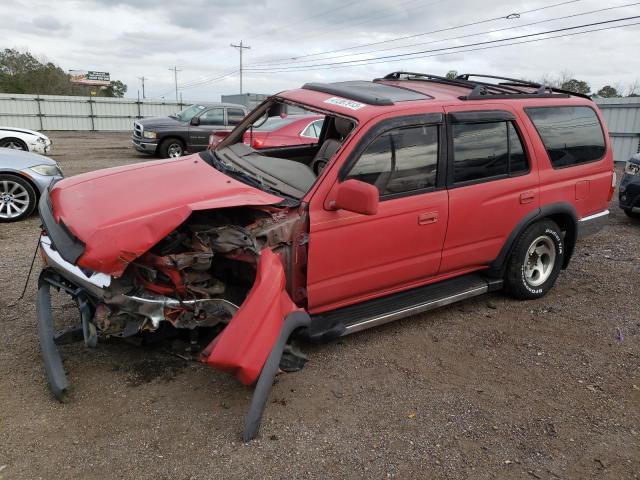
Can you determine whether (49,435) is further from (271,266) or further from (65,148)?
(65,148)

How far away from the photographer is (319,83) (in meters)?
4.52

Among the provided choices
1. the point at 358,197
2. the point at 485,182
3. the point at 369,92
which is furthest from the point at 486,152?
the point at 358,197

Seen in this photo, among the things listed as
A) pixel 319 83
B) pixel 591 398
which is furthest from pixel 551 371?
pixel 319 83

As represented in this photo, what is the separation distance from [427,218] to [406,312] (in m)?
0.74

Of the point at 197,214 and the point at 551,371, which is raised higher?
the point at 197,214

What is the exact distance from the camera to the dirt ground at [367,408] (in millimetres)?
2736

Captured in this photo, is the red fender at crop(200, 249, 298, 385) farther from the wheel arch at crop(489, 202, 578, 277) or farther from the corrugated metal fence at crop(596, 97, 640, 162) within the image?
the corrugated metal fence at crop(596, 97, 640, 162)

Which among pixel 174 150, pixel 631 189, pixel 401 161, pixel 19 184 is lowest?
pixel 174 150

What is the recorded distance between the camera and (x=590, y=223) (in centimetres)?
514

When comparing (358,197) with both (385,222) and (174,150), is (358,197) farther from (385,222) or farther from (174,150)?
(174,150)

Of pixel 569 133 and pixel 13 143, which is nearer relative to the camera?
pixel 569 133

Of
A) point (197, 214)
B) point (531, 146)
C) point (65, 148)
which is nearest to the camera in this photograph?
point (197, 214)

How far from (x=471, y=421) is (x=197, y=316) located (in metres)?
1.81

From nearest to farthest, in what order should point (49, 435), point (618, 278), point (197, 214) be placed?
1. point (49, 435)
2. point (197, 214)
3. point (618, 278)
